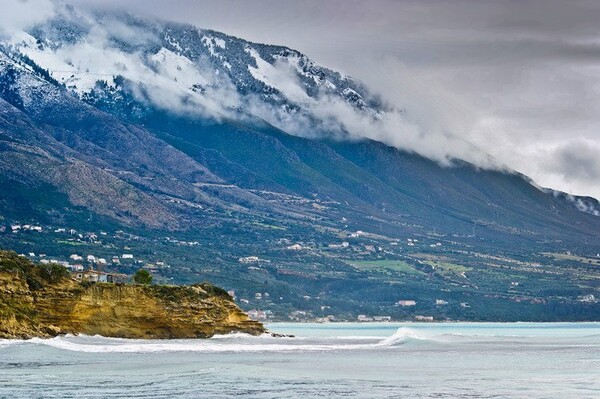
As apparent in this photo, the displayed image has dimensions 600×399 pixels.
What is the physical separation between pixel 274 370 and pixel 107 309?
32.2 meters

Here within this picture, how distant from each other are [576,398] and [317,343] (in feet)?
240

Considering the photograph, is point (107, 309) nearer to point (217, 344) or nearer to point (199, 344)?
point (199, 344)

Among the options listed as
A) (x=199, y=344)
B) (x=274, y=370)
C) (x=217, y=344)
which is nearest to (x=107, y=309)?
(x=199, y=344)

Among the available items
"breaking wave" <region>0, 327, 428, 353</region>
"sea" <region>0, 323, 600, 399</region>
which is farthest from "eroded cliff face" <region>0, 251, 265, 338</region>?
"sea" <region>0, 323, 600, 399</region>

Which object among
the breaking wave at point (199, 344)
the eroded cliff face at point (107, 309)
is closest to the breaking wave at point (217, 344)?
the breaking wave at point (199, 344)

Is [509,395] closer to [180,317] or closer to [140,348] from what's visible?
[140,348]

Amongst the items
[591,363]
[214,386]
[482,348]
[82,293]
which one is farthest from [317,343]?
[214,386]

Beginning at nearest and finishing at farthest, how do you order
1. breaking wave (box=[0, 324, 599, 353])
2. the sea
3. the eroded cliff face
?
1. the sea
2. breaking wave (box=[0, 324, 599, 353])
3. the eroded cliff face

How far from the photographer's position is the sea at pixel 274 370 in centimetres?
6475

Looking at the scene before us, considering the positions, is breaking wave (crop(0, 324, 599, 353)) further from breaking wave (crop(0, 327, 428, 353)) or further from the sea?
the sea

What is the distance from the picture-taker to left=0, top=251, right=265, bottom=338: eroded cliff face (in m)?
99.5

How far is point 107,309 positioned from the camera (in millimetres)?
109875

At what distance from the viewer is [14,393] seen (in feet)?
202

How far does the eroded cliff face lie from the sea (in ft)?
5.94
